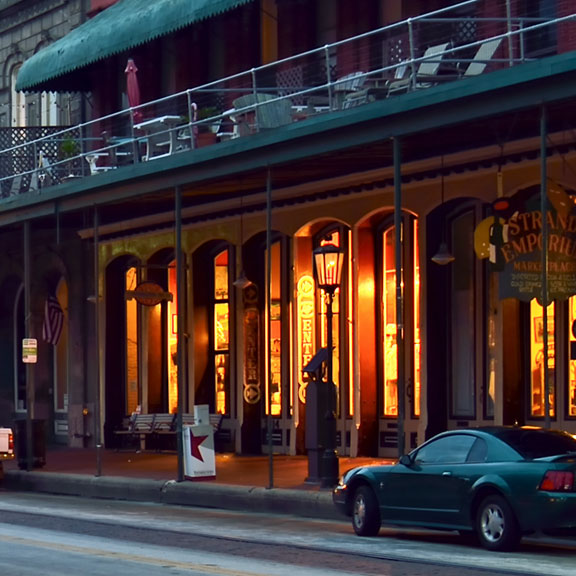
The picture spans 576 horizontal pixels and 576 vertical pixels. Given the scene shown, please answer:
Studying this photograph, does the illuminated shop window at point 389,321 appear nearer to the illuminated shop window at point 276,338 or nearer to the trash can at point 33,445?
the illuminated shop window at point 276,338

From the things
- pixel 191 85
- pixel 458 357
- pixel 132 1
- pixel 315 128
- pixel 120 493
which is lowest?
pixel 120 493

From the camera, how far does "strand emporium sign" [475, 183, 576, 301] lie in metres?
18.8

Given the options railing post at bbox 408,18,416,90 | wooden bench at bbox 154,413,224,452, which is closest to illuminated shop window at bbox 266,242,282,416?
wooden bench at bbox 154,413,224,452

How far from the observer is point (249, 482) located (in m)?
22.3

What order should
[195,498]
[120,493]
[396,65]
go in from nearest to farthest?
[396,65], [195,498], [120,493]

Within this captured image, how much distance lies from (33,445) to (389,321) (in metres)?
6.82

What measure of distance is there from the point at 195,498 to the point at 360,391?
4.75 m

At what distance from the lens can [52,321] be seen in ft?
111

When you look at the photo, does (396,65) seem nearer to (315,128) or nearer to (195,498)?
(315,128)

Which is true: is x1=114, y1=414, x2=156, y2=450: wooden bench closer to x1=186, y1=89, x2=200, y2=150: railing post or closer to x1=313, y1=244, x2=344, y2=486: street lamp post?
x1=186, y1=89, x2=200, y2=150: railing post

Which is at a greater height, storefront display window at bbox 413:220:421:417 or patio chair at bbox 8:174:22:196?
patio chair at bbox 8:174:22:196

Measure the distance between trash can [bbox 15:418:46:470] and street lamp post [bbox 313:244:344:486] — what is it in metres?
7.76

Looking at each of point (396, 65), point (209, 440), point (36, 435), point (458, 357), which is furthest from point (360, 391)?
point (396, 65)

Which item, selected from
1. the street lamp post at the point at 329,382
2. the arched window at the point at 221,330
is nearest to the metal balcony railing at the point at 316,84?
the street lamp post at the point at 329,382
